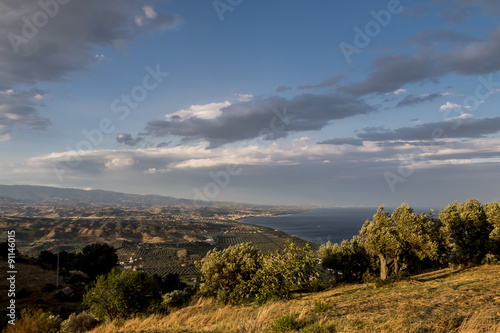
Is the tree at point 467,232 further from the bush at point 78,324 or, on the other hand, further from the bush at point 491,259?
the bush at point 78,324

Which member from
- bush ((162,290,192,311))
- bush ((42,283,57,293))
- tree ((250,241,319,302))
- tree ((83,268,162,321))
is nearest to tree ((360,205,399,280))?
tree ((250,241,319,302))

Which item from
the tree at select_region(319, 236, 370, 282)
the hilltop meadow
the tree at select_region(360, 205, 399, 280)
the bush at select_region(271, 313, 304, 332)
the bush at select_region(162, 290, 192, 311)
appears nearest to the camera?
the bush at select_region(271, 313, 304, 332)

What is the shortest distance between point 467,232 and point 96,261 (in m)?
66.8

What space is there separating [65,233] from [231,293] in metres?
186

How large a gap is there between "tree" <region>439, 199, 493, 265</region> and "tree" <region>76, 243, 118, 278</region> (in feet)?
199

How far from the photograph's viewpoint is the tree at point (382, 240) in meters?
26.5

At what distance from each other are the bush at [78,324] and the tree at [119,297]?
1.14 m

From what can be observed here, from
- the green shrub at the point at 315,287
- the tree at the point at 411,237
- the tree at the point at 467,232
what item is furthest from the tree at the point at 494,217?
the green shrub at the point at 315,287

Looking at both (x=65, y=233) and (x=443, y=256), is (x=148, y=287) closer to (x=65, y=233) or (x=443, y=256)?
(x=443, y=256)

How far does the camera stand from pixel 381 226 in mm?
28922

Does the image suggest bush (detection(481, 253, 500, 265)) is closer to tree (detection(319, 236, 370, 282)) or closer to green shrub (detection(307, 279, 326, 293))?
tree (detection(319, 236, 370, 282))

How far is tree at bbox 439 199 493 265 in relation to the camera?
28312 mm

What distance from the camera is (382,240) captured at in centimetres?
2677

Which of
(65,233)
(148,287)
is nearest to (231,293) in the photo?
(148,287)
